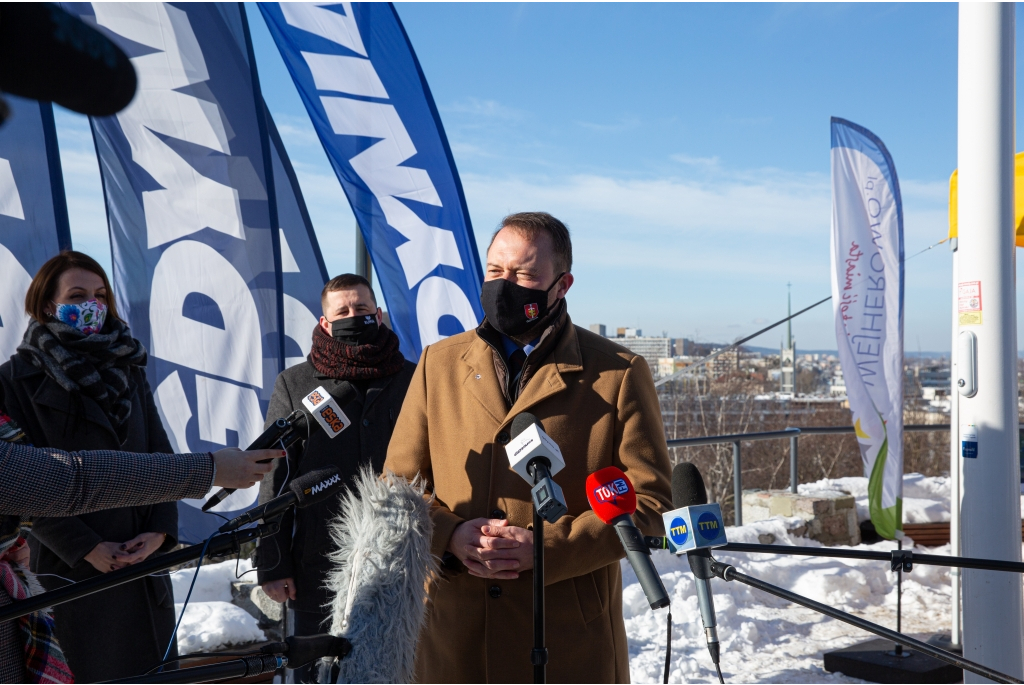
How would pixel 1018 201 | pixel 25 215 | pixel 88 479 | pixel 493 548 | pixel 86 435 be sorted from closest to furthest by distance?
pixel 88 479, pixel 493 548, pixel 86 435, pixel 25 215, pixel 1018 201

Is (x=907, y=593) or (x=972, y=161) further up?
(x=972, y=161)

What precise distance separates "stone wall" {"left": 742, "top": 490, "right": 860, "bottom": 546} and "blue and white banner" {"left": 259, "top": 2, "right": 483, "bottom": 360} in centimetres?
425

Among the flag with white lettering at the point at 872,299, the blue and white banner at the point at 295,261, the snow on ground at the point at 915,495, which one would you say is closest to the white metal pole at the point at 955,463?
the flag with white lettering at the point at 872,299

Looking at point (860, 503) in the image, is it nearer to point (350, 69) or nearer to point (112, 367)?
point (350, 69)

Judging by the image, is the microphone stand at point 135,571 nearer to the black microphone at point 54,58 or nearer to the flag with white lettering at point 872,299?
the black microphone at point 54,58

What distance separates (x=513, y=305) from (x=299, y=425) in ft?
2.28

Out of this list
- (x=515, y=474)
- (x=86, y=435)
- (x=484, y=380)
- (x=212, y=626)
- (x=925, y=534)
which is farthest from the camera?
(x=925, y=534)

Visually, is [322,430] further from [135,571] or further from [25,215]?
[25,215]

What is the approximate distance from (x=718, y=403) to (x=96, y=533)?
34.8m

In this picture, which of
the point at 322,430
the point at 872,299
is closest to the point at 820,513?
the point at 872,299

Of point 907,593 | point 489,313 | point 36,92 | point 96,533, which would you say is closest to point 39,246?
point 96,533

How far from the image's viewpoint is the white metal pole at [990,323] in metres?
3.40

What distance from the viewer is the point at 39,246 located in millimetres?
3990

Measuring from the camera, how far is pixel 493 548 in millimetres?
2137
